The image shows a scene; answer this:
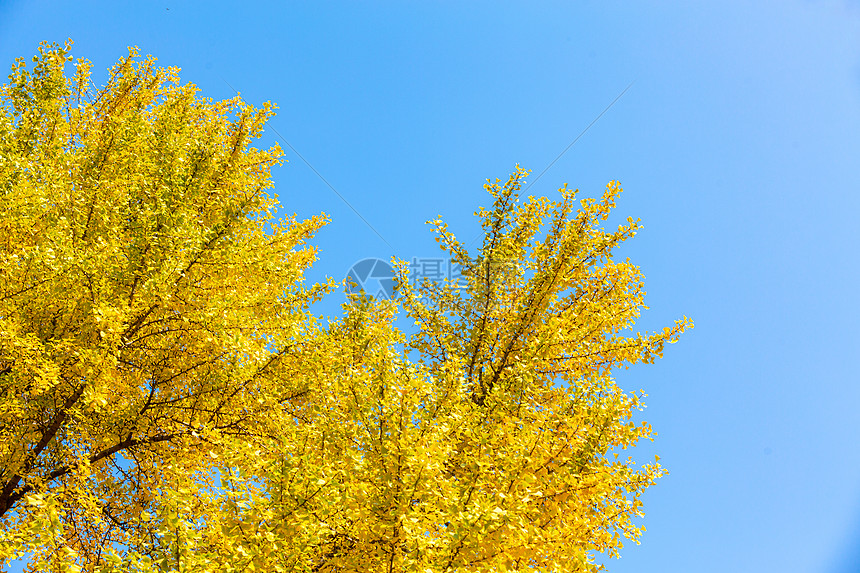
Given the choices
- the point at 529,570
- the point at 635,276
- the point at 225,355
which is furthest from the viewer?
the point at 635,276

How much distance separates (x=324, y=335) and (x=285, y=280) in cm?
187

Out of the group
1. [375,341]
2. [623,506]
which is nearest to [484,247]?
[375,341]

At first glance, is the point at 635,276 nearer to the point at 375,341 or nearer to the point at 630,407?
the point at 630,407

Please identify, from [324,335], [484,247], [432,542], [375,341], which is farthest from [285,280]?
[432,542]

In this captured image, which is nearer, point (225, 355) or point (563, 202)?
point (225, 355)

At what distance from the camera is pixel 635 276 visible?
8.86m

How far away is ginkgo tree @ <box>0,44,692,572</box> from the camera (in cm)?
496

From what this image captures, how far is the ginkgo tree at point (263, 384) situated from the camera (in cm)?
496

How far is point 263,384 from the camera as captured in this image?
23.8ft

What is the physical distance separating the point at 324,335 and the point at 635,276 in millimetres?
5108

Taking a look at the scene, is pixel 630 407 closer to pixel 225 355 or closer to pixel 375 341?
pixel 375 341

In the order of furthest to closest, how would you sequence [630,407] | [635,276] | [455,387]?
[635,276] → [630,407] → [455,387]

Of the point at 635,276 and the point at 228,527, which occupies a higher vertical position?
the point at 635,276

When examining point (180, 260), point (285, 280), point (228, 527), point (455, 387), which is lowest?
point (228, 527)
